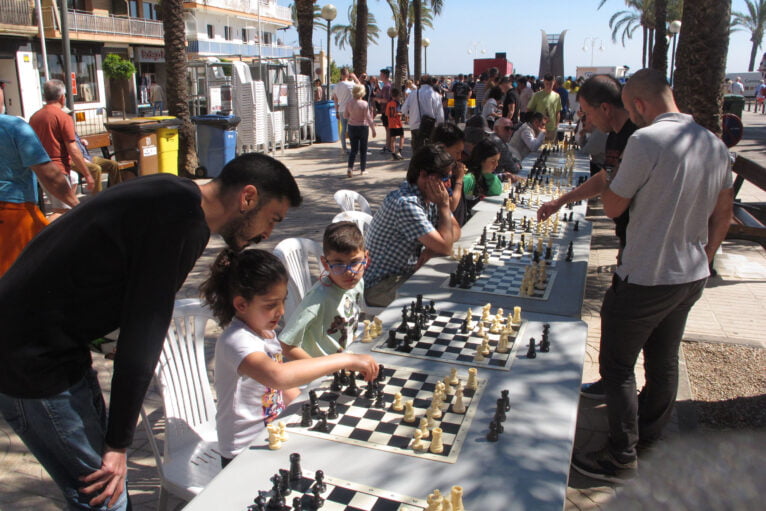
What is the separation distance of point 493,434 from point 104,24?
3437 cm

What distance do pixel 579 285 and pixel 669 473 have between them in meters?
3.23

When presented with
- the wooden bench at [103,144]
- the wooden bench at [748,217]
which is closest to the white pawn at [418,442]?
the wooden bench at [748,217]

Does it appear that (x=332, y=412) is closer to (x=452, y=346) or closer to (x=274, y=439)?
(x=274, y=439)

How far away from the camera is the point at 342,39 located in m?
57.3

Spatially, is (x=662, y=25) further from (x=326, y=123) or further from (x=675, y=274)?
(x=675, y=274)

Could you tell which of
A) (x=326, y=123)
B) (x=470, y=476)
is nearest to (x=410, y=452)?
(x=470, y=476)

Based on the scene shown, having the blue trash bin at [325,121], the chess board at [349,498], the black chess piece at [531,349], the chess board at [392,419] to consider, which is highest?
the blue trash bin at [325,121]

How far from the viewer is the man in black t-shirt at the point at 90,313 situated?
165 cm

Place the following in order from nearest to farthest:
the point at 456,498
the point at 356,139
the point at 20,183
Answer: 1. the point at 456,498
2. the point at 20,183
3. the point at 356,139

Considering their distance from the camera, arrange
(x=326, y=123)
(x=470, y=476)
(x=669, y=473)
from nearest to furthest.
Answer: (x=669, y=473)
(x=470, y=476)
(x=326, y=123)

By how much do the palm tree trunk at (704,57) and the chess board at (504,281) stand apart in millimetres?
3971

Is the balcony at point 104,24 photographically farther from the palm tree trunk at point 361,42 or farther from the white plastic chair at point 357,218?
the white plastic chair at point 357,218

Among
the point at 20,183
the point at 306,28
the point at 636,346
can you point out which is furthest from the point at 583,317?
the point at 306,28

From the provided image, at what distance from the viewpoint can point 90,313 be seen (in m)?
1.73
